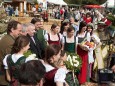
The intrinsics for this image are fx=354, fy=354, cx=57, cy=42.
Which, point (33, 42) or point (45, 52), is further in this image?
point (33, 42)

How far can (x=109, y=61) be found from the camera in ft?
28.7

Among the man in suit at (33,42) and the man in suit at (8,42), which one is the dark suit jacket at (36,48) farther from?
the man in suit at (8,42)

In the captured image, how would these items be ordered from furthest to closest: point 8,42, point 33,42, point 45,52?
point 33,42 → point 8,42 → point 45,52

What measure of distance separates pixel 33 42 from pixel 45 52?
6.32 feet

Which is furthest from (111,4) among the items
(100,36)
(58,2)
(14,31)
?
(14,31)

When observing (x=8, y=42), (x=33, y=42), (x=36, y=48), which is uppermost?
(x=8, y=42)

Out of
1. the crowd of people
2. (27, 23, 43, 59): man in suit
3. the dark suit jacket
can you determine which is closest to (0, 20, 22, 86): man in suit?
the crowd of people

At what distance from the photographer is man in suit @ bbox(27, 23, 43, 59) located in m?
5.82

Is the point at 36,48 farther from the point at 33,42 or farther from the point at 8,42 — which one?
the point at 8,42

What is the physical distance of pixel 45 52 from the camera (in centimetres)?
417

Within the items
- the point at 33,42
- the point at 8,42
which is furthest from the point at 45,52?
the point at 33,42

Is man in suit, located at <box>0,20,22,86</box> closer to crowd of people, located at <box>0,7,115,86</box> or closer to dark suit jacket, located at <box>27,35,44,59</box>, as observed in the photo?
crowd of people, located at <box>0,7,115,86</box>

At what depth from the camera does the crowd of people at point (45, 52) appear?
9.59 ft

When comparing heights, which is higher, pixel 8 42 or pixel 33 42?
pixel 8 42
